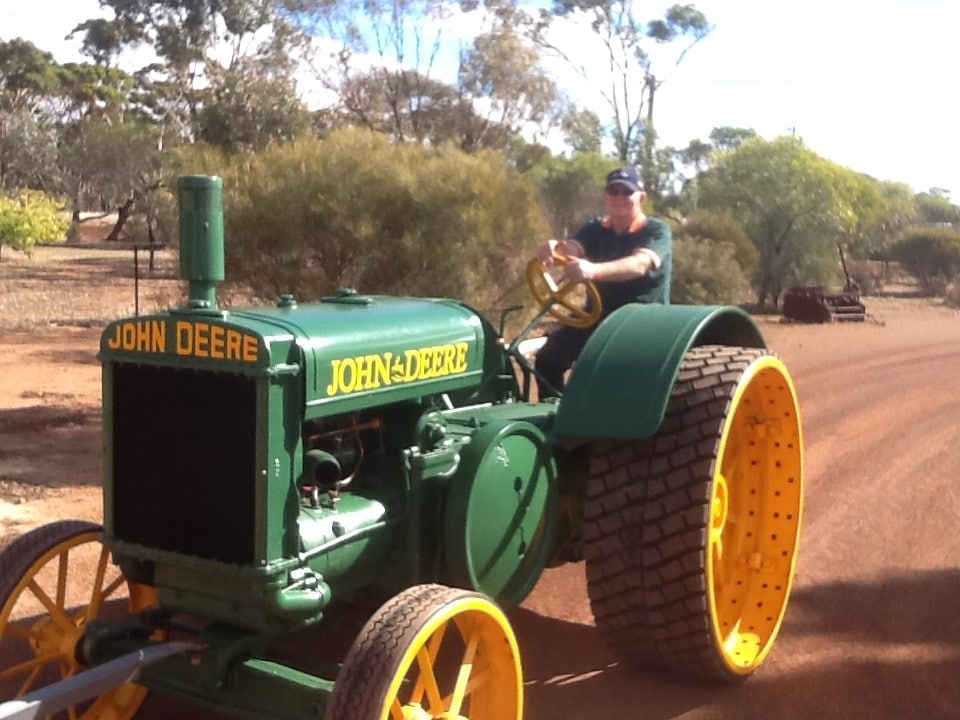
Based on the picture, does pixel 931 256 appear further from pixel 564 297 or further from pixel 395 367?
pixel 395 367

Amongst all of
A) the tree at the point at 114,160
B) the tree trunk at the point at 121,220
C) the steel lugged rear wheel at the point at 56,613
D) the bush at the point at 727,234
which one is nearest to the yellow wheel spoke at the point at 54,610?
the steel lugged rear wheel at the point at 56,613

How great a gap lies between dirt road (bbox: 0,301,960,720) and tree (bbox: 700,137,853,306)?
476 inches

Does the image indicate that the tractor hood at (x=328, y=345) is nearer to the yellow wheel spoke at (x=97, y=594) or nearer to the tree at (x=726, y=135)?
the yellow wheel spoke at (x=97, y=594)

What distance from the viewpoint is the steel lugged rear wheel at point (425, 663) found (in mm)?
2523

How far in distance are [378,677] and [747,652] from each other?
1.84 m

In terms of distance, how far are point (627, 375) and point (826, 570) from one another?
2.26 m

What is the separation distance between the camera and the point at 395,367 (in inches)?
129

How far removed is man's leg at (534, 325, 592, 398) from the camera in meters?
4.46

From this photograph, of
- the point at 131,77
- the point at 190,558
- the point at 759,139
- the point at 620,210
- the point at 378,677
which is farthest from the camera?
the point at 131,77

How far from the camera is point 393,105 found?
22938 mm

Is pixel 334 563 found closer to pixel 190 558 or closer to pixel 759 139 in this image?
pixel 190 558

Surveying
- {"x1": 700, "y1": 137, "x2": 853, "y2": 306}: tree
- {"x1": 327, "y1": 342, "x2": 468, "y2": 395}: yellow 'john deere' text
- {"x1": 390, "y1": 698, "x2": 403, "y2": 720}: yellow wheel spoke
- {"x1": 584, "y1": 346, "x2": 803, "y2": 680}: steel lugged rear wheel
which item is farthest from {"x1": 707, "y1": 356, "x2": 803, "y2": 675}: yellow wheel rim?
{"x1": 700, "y1": 137, "x2": 853, "y2": 306}: tree

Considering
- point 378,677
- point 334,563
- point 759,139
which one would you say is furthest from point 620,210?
point 759,139

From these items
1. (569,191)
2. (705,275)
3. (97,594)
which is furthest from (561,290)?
(569,191)
